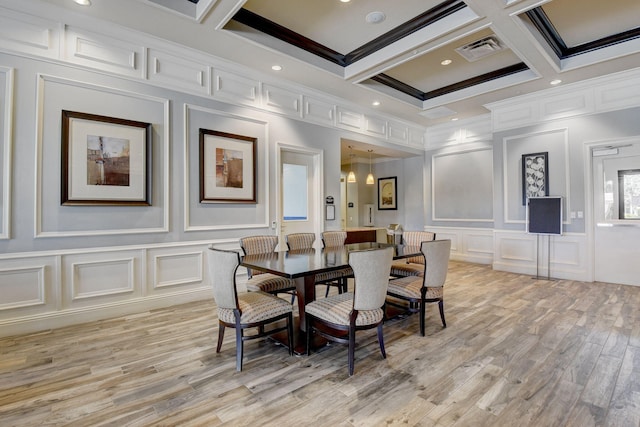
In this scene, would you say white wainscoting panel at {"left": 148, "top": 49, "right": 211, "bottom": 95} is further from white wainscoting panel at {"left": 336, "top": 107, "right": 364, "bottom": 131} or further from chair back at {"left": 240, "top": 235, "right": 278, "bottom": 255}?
white wainscoting panel at {"left": 336, "top": 107, "right": 364, "bottom": 131}

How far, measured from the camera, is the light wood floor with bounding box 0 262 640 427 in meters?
1.88

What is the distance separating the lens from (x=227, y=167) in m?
4.38

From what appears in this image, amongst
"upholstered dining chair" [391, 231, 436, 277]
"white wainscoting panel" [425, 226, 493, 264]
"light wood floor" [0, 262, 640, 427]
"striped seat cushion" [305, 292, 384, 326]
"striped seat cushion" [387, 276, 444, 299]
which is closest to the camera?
"light wood floor" [0, 262, 640, 427]

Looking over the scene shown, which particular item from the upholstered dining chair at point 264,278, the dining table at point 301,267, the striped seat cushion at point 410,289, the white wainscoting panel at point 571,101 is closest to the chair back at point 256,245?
the upholstered dining chair at point 264,278

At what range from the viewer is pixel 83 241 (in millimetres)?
3371

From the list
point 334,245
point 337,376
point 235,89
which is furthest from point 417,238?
point 235,89

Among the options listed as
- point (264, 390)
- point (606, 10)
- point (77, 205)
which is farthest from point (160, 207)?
point (606, 10)

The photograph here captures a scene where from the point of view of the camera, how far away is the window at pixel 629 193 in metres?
4.86

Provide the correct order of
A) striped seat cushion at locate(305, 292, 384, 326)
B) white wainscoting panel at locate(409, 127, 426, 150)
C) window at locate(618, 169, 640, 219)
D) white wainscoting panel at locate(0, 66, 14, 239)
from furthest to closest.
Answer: white wainscoting panel at locate(409, 127, 426, 150), window at locate(618, 169, 640, 219), white wainscoting panel at locate(0, 66, 14, 239), striped seat cushion at locate(305, 292, 384, 326)

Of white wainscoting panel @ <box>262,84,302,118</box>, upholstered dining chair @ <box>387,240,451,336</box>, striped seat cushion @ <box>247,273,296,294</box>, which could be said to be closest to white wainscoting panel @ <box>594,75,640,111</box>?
upholstered dining chair @ <box>387,240,451,336</box>

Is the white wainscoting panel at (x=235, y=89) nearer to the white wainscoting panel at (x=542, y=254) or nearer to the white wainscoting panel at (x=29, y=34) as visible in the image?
the white wainscoting panel at (x=29, y=34)

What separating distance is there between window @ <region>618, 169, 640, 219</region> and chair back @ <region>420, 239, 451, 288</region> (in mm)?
3945

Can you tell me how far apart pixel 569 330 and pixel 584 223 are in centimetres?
294

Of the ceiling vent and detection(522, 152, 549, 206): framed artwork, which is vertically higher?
the ceiling vent
